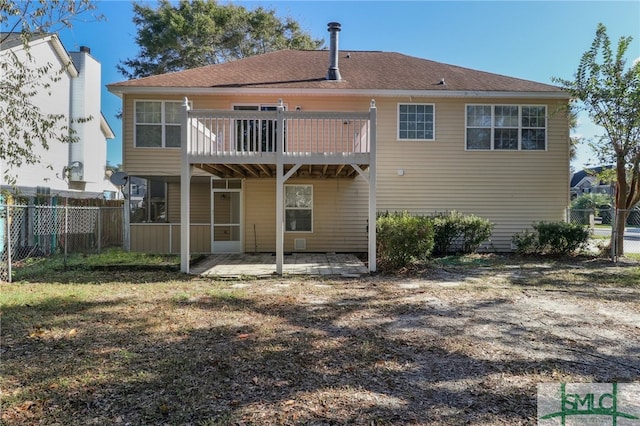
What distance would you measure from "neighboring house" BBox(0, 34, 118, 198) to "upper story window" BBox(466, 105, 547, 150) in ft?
46.4

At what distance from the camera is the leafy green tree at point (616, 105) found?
10.1 m

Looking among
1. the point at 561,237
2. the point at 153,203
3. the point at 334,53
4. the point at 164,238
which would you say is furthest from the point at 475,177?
the point at 153,203

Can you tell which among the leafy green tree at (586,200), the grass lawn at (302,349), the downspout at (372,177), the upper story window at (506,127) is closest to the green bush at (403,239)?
the downspout at (372,177)

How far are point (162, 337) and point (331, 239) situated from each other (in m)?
8.23

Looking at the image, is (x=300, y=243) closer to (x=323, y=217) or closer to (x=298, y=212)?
(x=298, y=212)

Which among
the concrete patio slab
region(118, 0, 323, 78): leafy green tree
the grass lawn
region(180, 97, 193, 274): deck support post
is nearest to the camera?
the grass lawn

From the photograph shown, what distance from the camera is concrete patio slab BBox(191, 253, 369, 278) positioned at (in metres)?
8.64

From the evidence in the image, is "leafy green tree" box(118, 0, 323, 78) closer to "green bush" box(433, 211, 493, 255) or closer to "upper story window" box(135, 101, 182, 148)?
"upper story window" box(135, 101, 182, 148)

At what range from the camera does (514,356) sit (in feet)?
12.7

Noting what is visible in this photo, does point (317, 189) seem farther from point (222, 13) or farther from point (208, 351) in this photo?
point (222, 13)

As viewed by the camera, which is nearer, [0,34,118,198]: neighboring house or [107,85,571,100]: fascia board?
[107,85,571,100]: fascia board

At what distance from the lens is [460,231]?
11211 mm

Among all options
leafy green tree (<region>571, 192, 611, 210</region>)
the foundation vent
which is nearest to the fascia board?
the foundation vent

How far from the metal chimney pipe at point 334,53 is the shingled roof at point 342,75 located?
273mm
